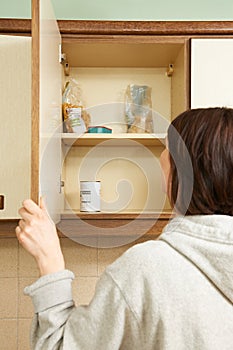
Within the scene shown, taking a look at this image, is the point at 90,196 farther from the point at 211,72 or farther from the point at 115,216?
the point at 211,72

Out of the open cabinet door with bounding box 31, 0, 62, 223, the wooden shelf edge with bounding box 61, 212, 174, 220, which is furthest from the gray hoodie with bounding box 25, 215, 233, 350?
the wooden shelf edge with bounding box 61, 212, 174, 220

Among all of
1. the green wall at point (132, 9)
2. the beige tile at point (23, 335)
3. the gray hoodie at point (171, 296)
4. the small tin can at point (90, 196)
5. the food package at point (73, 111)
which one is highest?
the green wall at point (132, 9)

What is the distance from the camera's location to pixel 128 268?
94 centimetres

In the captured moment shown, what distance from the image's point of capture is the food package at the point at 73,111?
177cm

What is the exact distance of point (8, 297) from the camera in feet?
6.32

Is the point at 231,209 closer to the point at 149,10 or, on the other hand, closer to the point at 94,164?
the point at 94,164

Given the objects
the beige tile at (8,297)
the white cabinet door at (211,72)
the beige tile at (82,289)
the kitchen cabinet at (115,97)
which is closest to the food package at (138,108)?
the kitchen cabinet at (115,97)

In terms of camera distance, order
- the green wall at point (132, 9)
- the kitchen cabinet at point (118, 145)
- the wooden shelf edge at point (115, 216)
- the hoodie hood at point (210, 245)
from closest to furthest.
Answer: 1. the hoodie hood at point (210, 245)
2. the wooden shelf edge at point (115, 216)
3. the kitchen cabinet at point (118, 145)
4. the green wall at point (132, 9)

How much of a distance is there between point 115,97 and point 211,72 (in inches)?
15.3

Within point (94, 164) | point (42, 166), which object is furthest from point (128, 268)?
point (94, 164)

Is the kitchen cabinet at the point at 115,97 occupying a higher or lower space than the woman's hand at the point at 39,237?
higher

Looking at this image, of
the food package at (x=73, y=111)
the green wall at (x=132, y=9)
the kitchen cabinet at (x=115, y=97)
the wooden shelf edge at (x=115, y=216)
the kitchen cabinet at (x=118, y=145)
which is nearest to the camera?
the kitchen cabinet at (x=115, y=97)

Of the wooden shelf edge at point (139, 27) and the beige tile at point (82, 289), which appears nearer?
the wooden shelf edge at point (139, 27)

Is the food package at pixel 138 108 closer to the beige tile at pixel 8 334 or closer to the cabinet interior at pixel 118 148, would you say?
the cabinet interior at pixel 118 148
